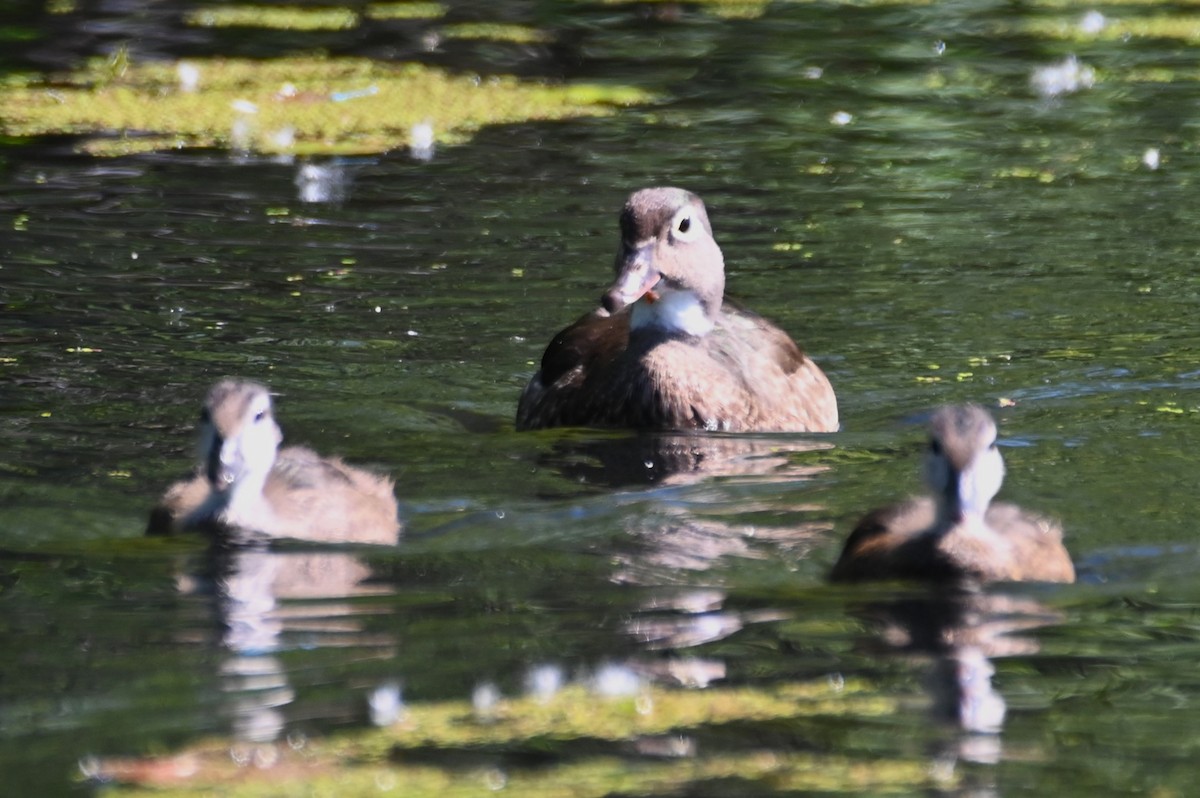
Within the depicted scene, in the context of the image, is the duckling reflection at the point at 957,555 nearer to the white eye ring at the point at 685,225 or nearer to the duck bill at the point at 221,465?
the duck bill at the point at 221,465

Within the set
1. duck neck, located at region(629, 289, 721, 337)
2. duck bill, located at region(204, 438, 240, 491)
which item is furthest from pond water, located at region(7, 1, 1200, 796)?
duck neck, located at region(629, 289, 721, 337)

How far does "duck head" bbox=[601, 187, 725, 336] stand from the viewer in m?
8.72

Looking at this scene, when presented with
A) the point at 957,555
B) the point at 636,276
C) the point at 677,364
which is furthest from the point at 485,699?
the point at 677,364

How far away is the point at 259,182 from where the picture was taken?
1271cm

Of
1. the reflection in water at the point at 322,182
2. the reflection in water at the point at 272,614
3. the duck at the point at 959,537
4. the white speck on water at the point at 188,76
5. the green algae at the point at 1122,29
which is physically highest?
the green algae at the point at 1122,29

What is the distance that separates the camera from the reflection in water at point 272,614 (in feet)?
17.8

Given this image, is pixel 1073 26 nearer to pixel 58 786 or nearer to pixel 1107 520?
pixel 1107 520

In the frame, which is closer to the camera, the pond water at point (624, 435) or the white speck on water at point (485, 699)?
the white speck on water at point (485, 699)

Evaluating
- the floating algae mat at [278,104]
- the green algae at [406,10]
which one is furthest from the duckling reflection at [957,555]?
the green algae at [406,10]

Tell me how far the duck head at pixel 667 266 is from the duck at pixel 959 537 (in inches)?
86.1

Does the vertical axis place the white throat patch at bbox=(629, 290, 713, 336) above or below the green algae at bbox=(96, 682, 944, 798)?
above

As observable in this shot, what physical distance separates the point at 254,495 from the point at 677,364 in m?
2.29

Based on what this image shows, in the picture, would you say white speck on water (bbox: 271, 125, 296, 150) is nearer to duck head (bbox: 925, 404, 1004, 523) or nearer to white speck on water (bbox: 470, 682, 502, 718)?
duck head (bbox: 925, 404, 1004, 523)

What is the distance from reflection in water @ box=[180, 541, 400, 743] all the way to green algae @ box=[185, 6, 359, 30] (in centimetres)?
1045
